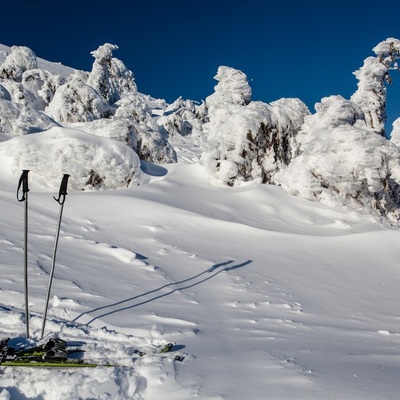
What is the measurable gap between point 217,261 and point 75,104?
26.1 metres

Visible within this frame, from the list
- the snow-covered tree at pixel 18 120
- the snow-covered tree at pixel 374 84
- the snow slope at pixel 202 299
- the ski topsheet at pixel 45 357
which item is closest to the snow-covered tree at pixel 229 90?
the snow-covered tree at pixel 374 84

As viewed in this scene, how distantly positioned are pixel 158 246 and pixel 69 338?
4050 mm

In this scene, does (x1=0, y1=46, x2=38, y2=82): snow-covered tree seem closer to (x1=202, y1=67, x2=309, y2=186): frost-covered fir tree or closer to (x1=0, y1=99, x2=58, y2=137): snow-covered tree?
(x1=0, y1=99, x2=58, y2=137): snow-covered tree

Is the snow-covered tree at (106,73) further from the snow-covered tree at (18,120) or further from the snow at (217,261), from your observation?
the snow at (217,261)

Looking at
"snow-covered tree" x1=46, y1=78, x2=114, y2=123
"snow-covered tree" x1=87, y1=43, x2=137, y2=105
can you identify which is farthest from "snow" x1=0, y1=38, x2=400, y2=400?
"snow-covered tree" x1=87, y1=43, x2=137, y2=105

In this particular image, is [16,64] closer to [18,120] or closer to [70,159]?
[18,120]

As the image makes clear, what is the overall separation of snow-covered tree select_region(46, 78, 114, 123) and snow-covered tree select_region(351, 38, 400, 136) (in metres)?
18.9

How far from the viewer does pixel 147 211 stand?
966 cm

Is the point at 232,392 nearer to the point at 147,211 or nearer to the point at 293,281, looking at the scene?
the point at 293,281

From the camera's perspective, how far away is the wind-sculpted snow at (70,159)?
472 inches

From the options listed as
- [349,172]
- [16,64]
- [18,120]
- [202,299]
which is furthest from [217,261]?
[16,64]

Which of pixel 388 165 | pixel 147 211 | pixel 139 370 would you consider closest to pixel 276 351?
pixel 139 370

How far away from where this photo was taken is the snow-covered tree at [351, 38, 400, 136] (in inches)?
935

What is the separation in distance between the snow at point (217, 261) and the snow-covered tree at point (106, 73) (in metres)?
30.4
